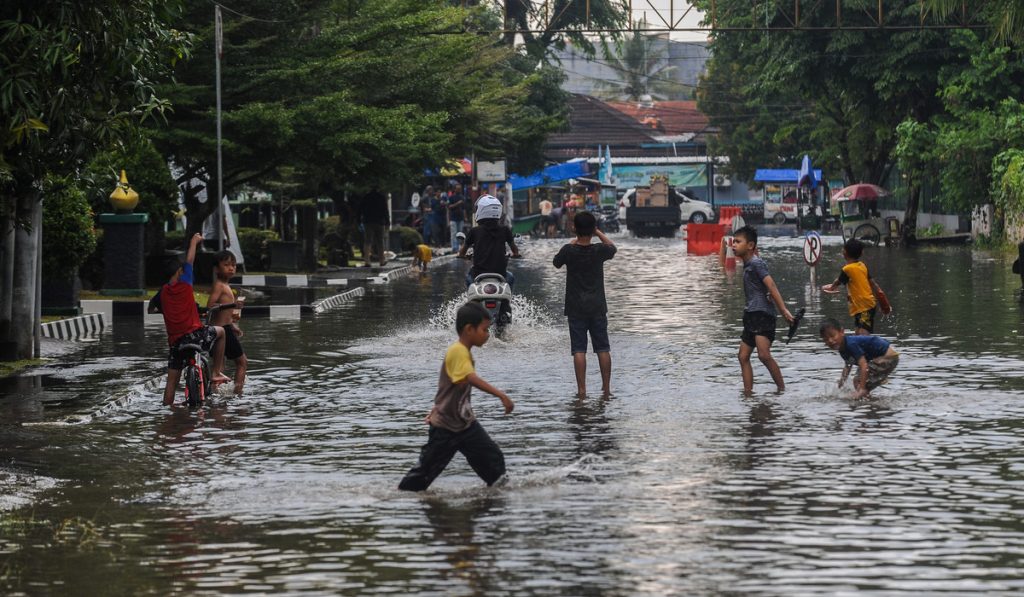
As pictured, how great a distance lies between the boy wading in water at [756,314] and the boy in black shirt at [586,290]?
1.13 metres

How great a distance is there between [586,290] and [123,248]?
41.8 ft

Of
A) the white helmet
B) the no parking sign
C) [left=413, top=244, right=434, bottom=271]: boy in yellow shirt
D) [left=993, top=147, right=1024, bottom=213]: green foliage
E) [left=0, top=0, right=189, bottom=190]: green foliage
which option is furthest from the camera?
[left=993, top=147, right=1024, bottom=213]: green foliage

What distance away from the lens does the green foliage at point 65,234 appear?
68.0 ft

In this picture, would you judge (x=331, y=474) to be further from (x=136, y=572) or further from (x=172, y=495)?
(x=136, y=572)

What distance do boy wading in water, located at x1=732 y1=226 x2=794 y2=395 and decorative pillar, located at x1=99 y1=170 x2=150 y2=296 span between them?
13.3 meters

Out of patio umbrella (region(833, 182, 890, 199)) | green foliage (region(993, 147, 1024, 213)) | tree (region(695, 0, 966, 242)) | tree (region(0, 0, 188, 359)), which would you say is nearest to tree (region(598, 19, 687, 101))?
tree (region(695, 0, 966, 242))

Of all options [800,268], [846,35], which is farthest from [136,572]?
[846,35]

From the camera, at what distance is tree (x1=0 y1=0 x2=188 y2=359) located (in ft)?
42.5

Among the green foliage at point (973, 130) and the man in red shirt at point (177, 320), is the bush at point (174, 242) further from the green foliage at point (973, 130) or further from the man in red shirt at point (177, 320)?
the green foliage at point (973, 130)

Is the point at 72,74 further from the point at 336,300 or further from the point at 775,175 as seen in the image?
the point at 775,175

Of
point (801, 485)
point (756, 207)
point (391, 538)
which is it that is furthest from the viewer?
point (756, 207)

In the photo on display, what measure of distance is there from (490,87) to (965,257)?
514 inches

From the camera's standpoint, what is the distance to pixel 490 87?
146ft

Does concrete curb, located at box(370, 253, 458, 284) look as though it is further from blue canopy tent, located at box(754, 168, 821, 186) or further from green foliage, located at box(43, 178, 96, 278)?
Result: blue canopy tent, located at box(754, 168, 821, 186)
